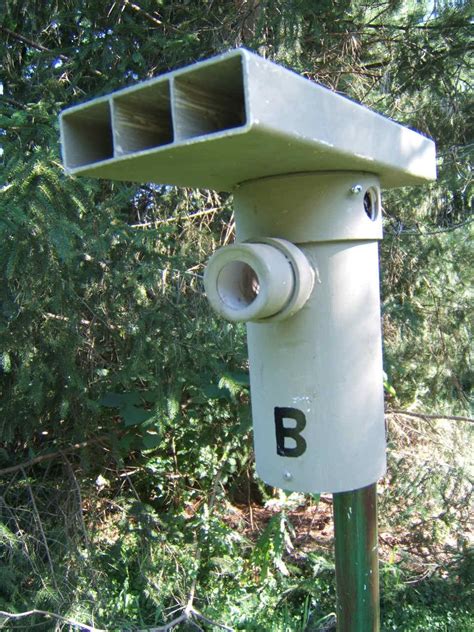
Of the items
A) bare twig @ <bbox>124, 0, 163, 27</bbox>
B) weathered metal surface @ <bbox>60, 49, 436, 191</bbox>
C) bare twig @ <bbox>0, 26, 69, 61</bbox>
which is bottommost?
weathered metal surface @ <bbox>60, 49, 436, 191</bbox>

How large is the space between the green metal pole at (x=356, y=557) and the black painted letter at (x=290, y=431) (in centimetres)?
40

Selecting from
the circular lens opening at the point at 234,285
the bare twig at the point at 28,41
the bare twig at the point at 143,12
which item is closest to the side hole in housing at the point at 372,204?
the circular lens opening at the point at 234,285

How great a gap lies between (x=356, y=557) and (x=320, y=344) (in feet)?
2.79

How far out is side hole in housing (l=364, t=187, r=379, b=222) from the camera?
175cm

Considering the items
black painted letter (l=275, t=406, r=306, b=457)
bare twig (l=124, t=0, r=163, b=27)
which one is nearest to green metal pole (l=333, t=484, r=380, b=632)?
black painted letter (l=275, t=406, r=306, b=457)

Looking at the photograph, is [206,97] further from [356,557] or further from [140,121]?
[356,557]

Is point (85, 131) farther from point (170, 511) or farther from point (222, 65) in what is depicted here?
point (170, 511)

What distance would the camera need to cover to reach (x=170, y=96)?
115 cm

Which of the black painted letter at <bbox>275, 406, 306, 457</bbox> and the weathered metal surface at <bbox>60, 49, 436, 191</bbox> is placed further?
the black painted letter at <bbox>275, 406, 306, 457</bbox>

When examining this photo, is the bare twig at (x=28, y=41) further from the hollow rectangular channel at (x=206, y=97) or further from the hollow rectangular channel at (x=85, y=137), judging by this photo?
the hollow rectangular channel at (x=206, y=97)

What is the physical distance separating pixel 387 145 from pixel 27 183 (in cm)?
127

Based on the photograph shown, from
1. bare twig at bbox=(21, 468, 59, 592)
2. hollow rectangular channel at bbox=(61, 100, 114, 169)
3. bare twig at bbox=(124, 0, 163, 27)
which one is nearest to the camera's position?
hollow rectangular channel at bbox=(61, 100, 114, 169)

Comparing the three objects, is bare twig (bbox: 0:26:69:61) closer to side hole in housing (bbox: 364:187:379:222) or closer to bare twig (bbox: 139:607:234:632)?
side hole in housing (bbox: 364:187:379:222)

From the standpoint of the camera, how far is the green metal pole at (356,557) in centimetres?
194
